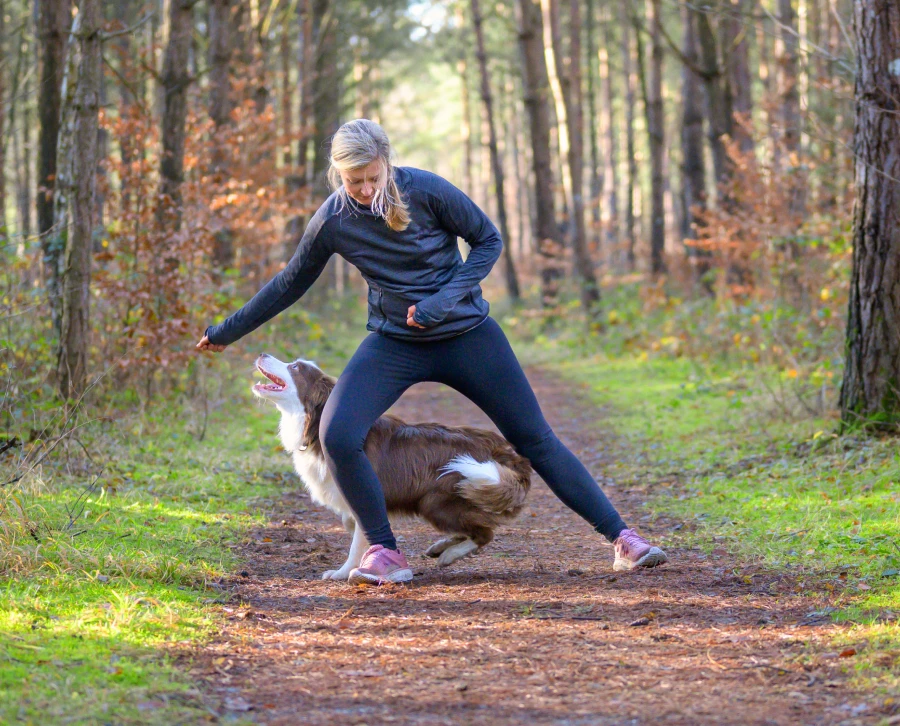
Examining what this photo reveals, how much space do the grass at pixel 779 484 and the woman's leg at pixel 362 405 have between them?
7.38 ft

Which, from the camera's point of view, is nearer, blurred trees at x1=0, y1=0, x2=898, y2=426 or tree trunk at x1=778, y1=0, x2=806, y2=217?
blurred trees at x1=0, y1=0, x2=898, y2=426

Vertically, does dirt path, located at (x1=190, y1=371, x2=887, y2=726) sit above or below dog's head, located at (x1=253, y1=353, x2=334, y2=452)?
below

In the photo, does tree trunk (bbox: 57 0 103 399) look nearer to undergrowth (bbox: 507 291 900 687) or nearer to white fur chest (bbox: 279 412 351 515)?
white fur chest (bbox: 279 412 351 515)

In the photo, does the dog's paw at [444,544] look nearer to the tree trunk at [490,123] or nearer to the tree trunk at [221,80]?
the tree trunk at [221,80]

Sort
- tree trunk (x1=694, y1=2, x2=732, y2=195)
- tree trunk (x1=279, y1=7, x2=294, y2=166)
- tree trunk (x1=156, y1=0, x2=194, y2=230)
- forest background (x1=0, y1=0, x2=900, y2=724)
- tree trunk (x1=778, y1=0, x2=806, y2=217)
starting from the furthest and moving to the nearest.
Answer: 1. tree trunk (x1=279, y1=7, x2=294, y2=166)
2. tree trunk (x1=694, y1=2, x2=732, y2=195)
3. tree trunk (x1=778, y1=0, x2=806, y2=217)
4. tree trunk (x1=156, y1=0, x2=194, y2=230)
5. forest background (x1=0, y1=0, x2=900, y2=724)

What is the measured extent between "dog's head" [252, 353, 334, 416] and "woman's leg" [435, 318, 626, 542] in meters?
0.80

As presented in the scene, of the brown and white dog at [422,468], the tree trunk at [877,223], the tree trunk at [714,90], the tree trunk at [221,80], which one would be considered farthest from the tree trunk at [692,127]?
the brown and white dog at [422,468]

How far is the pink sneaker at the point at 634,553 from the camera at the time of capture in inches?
198

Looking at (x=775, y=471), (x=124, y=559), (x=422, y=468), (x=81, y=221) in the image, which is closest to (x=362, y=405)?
(x=422, y=468)

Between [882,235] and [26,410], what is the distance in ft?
21.3

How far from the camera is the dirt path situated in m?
3.42

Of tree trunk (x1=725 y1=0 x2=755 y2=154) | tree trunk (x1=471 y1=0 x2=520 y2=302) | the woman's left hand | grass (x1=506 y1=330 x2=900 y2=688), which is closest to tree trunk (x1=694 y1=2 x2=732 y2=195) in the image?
tree trunk (x1=725 y1=0 x2=755 y2=154)

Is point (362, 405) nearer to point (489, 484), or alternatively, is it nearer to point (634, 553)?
point (489, 484)

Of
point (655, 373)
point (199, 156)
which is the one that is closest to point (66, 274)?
point (199, 156)
